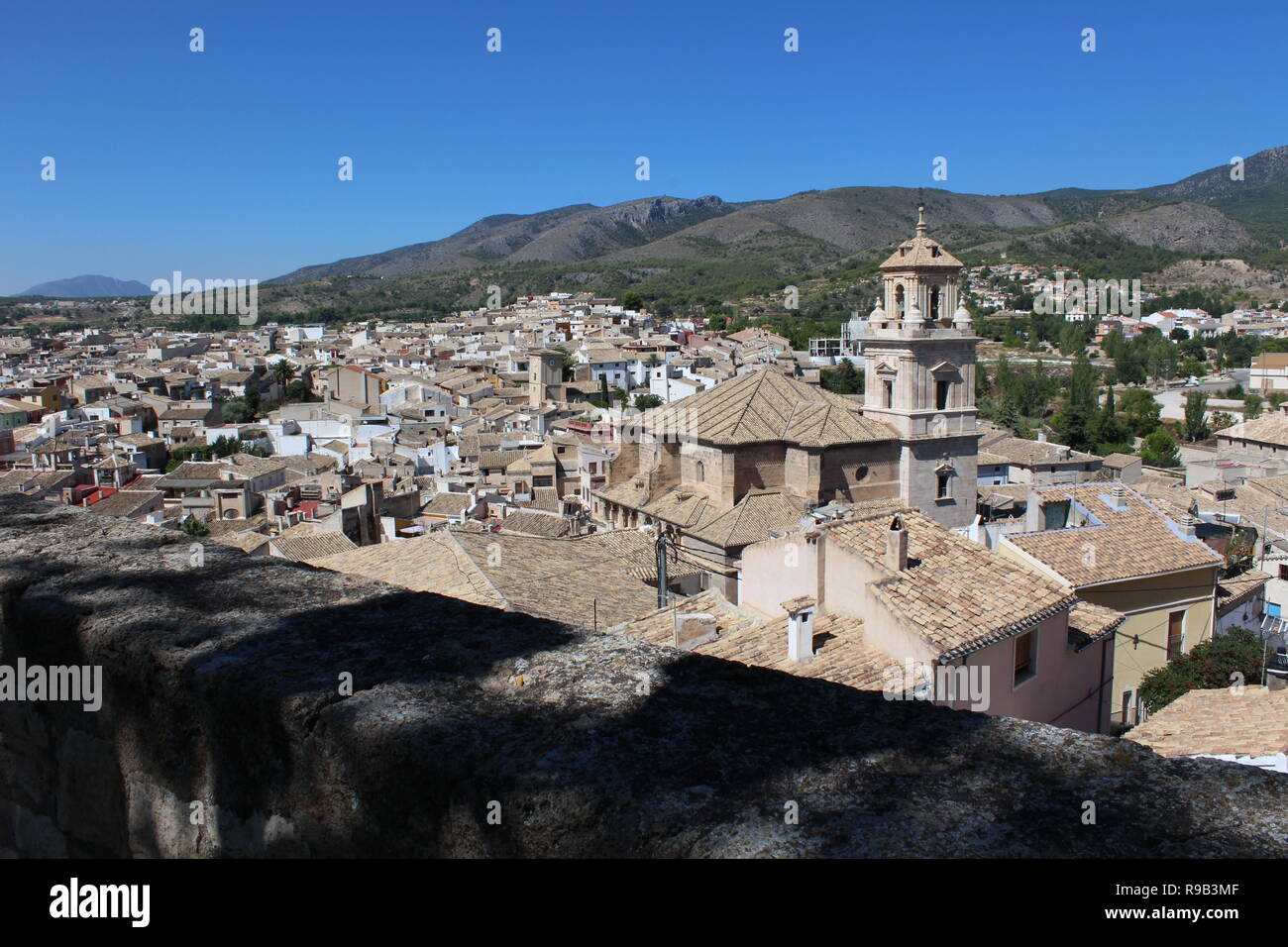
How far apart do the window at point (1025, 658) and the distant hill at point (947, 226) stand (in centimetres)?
12008

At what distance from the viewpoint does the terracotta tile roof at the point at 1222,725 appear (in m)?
8.02

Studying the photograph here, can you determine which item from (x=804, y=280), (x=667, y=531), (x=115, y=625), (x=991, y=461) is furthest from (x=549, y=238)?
(x=115, y=625)

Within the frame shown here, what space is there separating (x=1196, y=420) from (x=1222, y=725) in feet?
145

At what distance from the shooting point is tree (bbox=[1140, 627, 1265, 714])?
1171 cm

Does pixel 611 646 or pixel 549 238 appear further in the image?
pixel 549 238

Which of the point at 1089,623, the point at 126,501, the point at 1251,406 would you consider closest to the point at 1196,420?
the point at 1251,406

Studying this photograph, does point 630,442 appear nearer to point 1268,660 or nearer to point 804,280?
point 1268,660

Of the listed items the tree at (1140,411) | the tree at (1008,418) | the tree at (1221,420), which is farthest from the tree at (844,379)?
the tree at (1221,420)

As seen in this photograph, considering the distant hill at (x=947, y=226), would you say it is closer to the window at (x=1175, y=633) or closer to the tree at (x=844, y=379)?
the tree at (x=844, y=379)

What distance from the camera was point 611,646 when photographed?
6.95 ft

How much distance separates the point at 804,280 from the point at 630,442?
9311 cm
